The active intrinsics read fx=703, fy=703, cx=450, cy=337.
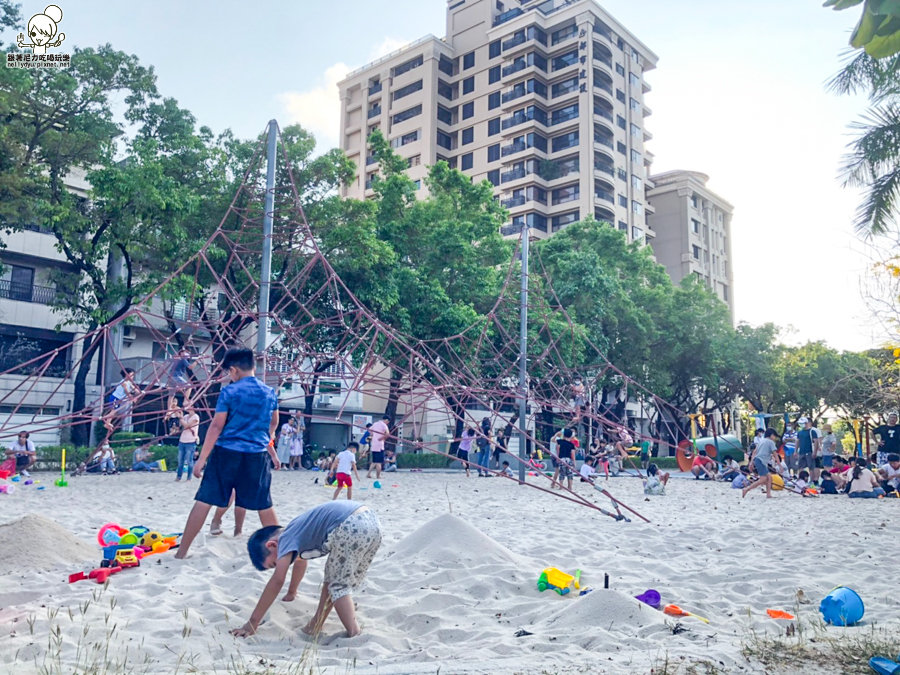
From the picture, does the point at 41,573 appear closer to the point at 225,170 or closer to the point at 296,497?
the point at 296,497

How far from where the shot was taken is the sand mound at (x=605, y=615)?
4.03 metres

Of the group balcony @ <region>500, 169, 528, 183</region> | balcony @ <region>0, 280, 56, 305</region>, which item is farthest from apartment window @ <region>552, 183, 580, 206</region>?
balcony @ <region>0, 280, 56, 305</region>

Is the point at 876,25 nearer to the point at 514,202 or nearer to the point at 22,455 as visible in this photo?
the point at 22,455

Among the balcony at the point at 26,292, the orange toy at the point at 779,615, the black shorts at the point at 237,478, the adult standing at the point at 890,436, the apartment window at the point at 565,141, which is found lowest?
the orange toy at the point at 779,615

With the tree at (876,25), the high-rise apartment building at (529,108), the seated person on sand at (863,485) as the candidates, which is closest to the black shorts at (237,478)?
the tree at (876,25)

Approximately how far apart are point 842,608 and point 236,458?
433 centimetres

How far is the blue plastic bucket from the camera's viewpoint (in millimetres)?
4355

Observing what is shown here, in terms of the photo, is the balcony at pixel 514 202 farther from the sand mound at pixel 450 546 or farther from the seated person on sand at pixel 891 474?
the sand mound at pixel 450 546

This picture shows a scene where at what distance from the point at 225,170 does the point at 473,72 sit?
34.1m

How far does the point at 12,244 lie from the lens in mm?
24547

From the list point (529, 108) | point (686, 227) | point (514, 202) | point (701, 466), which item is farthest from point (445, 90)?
point (701, 466)

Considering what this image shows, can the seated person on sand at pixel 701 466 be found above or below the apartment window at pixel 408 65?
below

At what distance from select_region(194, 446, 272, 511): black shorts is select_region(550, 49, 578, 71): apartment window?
47414 mm

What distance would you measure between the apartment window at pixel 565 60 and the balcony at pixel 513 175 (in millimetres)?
8008
